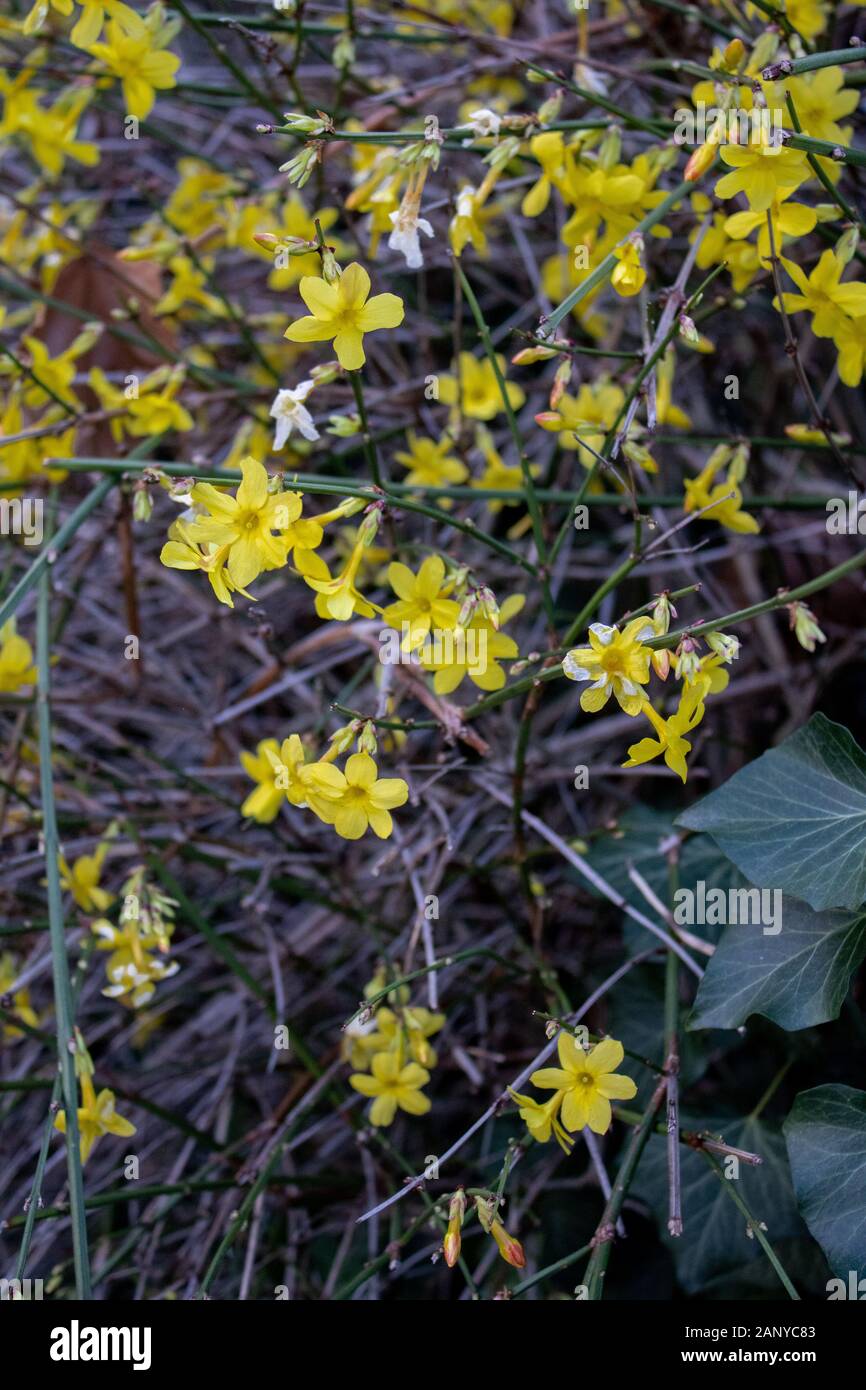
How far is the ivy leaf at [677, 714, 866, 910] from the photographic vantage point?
1.28 m

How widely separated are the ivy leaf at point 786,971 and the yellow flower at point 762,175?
0.79m

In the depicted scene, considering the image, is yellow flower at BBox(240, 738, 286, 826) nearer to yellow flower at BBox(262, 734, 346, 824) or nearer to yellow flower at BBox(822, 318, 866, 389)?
yellow flower at BBox(262, 734, 346, 824)

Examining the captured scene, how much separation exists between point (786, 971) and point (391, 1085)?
0.51 meters

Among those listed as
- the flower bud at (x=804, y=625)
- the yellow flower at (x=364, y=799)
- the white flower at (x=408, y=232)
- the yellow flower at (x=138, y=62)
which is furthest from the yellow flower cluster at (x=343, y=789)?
the yellow flower at (x=138, y=62)

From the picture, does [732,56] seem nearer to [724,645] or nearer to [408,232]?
[408,232]

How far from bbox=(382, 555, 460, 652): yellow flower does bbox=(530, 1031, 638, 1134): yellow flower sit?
461mm

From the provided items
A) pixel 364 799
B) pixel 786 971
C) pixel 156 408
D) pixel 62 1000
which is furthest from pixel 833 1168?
pixel 156 408

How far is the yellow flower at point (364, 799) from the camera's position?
1.20 meters

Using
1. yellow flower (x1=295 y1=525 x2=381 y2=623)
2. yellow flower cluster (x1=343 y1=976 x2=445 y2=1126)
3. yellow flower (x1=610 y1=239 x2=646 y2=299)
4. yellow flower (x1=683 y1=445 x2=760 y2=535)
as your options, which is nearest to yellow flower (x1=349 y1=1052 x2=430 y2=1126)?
yellow flower cluster (x1=343 y1=976 x2=445 y2=1126)

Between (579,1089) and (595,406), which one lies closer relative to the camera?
(579,1089)

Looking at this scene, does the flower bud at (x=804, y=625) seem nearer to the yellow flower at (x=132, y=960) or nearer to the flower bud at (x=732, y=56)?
the flower bud at (x=732, y=56)

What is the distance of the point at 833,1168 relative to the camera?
126cm

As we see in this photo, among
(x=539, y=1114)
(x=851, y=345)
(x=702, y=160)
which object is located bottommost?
(x=539, y=1114)
